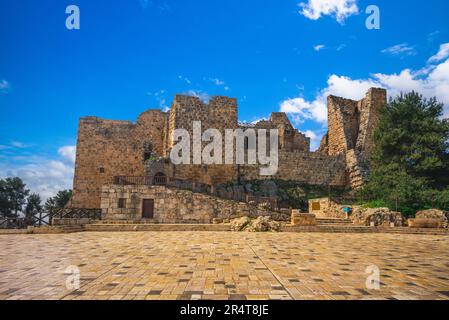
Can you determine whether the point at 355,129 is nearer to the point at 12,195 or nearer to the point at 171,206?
the point at 171,206

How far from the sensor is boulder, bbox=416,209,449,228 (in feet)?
49.7

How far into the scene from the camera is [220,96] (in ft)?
77.8

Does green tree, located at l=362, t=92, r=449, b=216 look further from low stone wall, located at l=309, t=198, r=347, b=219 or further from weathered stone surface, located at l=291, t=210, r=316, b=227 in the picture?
weathered stone surface, located at l=291, t=210, r=316, b=227

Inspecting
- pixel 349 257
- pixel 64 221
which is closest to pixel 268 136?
pixel 64 221

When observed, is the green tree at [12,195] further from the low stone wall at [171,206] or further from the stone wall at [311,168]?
the stone wall at [311,168]

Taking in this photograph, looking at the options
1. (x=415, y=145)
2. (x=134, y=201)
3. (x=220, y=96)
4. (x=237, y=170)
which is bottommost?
(x=134, y=201)

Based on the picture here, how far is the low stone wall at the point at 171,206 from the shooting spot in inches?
664

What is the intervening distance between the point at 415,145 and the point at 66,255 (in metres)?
20.6

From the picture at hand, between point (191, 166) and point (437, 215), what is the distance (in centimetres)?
1566

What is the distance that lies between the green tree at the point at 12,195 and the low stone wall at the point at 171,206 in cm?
2009

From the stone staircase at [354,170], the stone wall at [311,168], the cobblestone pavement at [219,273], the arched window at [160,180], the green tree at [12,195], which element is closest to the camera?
the cobblestone pavement at [219,273]

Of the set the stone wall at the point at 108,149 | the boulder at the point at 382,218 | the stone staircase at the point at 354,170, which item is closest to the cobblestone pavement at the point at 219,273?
the boulder at the point at 382,218

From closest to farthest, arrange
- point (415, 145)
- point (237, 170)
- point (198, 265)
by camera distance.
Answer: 1. point (198, 265)
2. point (415, 145)
3. point (237, 170)
